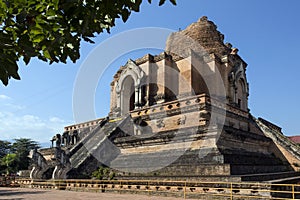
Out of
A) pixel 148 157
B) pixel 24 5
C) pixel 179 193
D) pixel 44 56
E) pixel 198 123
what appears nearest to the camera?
pixel 24 5

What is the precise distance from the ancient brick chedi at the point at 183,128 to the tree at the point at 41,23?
29.8ft

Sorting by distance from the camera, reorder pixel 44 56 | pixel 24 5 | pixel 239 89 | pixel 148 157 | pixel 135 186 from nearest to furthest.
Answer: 1. pixel 24 5
2. pixel 44 56
3. pixel 135 186
4. pixel 148 157
5. pixel 239 89

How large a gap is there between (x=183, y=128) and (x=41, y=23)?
13854mm

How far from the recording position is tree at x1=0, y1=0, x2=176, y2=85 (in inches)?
109

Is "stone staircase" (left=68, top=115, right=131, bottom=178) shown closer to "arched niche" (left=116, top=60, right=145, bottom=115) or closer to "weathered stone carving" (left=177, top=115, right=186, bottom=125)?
"arched niche" (left=116, top=60, right=145, bottom=115)

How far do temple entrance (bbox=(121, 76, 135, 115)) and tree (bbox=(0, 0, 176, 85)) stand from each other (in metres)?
21.6

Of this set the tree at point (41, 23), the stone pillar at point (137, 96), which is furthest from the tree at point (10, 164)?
the tree at point (41, 23)

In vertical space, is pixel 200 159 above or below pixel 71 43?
below

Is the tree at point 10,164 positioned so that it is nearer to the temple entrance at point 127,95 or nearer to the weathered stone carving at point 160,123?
the temple entrance at point 127,95

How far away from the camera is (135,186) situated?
13102 mm

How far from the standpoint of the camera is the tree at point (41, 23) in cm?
278

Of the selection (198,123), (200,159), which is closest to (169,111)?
(198,123)

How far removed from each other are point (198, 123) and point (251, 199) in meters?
7.74

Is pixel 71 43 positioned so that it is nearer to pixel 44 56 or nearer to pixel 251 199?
pixel 44 56
